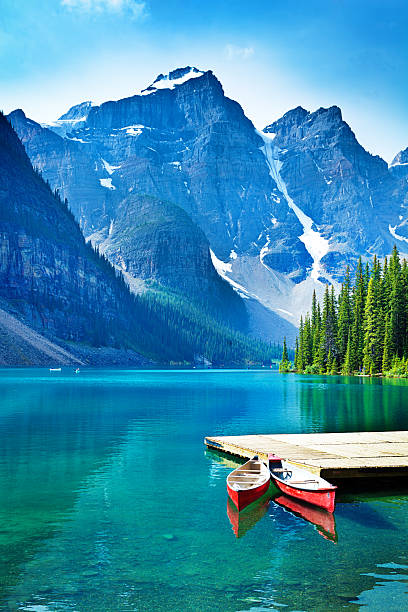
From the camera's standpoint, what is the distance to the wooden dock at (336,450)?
2730 cm

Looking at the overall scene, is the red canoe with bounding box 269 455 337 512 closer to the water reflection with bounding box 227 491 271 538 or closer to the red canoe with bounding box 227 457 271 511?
the red canoe with bounding box 227 457 271 511

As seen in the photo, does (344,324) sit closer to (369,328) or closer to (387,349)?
(369,328)

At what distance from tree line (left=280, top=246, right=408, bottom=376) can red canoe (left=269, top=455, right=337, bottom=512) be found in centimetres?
10344

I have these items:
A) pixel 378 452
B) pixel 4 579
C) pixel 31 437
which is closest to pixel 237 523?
pixel 4 579

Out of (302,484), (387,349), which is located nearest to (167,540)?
(302,484)

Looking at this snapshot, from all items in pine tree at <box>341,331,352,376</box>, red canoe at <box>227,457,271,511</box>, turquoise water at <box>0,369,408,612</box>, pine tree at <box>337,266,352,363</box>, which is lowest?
turquoise water at <box>0,369,408,612</box>

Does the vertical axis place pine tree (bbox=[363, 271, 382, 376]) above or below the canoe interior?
above

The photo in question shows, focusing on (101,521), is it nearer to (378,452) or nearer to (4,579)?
(4,579)

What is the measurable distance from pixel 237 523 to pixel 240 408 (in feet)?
157

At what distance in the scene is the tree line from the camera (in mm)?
130125

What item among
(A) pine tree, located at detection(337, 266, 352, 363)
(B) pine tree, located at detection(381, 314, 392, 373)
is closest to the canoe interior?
(B) pine tree, located at detection(381, 314, 392, 373)

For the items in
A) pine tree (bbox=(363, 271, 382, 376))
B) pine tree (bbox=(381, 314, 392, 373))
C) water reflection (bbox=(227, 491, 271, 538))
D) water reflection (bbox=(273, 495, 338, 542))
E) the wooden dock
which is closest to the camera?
water reflection (bbox=(273, 495, 338, 542))

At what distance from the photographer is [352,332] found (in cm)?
14812

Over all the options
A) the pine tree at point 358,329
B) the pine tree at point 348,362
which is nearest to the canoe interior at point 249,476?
the pine tree at point 358,329
